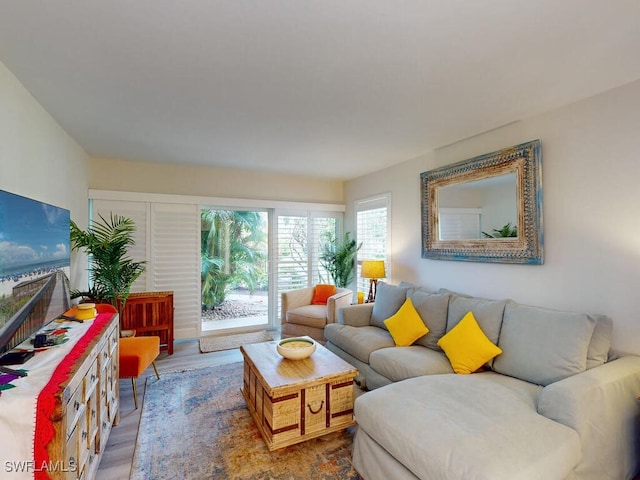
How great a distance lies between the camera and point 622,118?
7.16 ft

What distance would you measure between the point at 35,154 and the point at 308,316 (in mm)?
3065

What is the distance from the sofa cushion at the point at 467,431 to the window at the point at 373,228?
8.25ft

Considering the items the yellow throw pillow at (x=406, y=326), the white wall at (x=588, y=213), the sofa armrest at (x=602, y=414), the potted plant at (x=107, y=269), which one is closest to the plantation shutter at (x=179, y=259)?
the potted plant at (x=107, y=269)

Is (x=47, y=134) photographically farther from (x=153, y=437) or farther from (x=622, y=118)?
(x=622, y=118)

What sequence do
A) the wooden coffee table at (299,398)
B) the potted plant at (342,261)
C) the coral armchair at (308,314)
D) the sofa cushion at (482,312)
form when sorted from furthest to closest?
the potted plant at (342,261)
the coral armchair at (308,314)
the sofa cushion at (482,312)
the wooden coffee table at (299,398)

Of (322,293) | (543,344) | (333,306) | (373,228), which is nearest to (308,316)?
(333,306)

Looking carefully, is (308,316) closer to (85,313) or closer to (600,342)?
(85,313)

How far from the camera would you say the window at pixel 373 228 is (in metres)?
4.47

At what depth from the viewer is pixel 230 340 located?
14.6 ft

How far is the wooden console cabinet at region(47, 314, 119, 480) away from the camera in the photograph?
50.9 inches

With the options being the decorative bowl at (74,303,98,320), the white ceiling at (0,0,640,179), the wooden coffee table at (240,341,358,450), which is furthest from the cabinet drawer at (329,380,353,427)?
the white ceiling at (0,0,640,179)

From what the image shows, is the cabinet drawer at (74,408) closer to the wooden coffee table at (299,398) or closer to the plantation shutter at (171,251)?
the wooden coffee table at (299,398)

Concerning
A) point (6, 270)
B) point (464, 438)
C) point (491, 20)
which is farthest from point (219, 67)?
point (464, 438)

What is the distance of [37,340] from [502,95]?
132 inches
